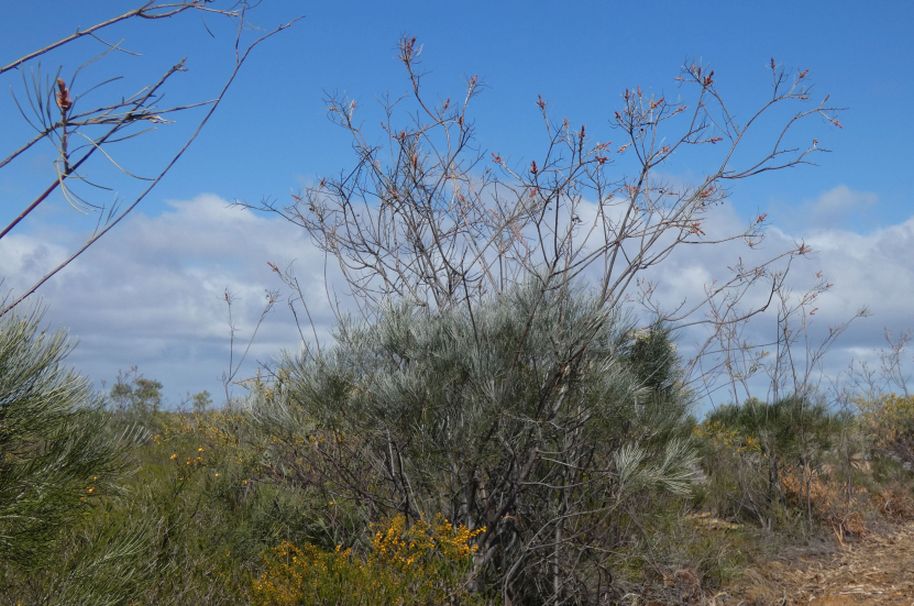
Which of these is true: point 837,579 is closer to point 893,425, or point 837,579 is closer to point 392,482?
point 392,482

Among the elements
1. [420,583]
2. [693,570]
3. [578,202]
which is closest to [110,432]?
[420,583]

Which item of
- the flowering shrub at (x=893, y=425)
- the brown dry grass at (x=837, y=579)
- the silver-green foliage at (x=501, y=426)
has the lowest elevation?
the brown dry grass at (x=837, y=579)

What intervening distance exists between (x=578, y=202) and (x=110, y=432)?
320 cm

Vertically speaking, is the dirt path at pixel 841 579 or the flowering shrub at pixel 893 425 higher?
the flowering shrub at pixel 893 425

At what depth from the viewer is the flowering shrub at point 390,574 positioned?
4539 millimetres

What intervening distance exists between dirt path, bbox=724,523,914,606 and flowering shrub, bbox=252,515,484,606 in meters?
3.03

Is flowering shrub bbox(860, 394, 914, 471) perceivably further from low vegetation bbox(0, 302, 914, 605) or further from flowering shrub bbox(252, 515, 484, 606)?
flowering shrub bbox(252, 515, 484, 606)

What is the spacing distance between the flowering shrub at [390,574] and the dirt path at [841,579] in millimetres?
3033

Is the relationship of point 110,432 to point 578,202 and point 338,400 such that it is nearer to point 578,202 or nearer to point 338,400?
point 338,400

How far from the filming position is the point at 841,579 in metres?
7.93

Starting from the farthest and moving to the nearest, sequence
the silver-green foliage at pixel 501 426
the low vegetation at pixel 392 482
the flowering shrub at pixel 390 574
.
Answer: the silver-green foliage at pixel 501 426 → the flowering shrub at pixel 390 574 → the low vegetation at pixel 392 482

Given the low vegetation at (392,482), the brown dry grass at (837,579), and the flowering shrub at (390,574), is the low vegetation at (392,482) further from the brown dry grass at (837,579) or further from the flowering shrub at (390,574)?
the brown dry grass at (837,579)

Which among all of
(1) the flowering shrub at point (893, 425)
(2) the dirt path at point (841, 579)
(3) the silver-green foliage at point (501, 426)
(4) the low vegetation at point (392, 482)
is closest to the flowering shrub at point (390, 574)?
(4) the low vegetation at point (392, 482)

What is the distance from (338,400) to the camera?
18.5 ft
